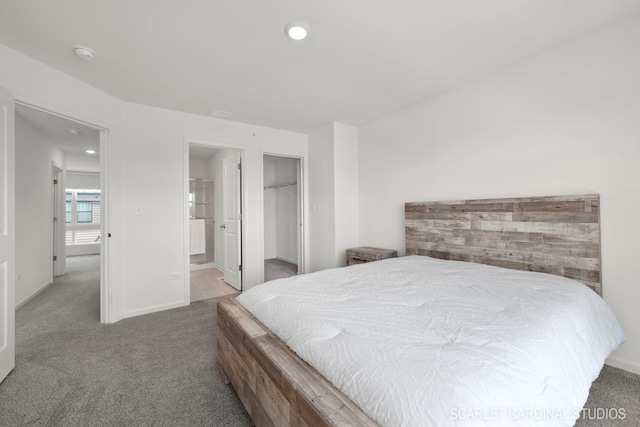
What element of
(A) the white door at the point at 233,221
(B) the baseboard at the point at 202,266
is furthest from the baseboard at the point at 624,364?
(B) the baseboard at the point at 202,266

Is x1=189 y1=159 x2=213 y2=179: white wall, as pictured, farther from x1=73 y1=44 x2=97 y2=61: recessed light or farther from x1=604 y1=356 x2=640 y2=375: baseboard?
x1=604 y1=356 x2=640 y2=375: baseboard

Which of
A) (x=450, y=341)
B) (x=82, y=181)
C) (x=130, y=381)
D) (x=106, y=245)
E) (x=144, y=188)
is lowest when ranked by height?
(x=130, y=381)

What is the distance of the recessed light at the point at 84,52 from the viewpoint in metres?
2.02

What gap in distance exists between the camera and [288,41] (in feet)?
6.56

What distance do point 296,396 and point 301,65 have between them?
2321 millimetres

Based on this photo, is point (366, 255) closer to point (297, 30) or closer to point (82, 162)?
point (297, 30)

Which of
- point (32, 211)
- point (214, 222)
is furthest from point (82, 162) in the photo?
point (214, 222)

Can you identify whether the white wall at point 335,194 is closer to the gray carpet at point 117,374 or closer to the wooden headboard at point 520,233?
the wooden headboard at point 520,233

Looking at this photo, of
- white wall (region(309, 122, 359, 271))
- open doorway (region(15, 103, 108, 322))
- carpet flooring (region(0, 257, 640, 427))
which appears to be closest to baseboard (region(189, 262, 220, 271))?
open doorway (region(15, 103, 108, 322))

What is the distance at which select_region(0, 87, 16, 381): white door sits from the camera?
185 cm

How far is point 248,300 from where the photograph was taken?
1.72 m

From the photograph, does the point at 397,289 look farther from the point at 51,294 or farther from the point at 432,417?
the point at 51,294

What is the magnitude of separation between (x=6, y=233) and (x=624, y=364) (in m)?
4.37

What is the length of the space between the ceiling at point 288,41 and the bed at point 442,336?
4.05 ft
